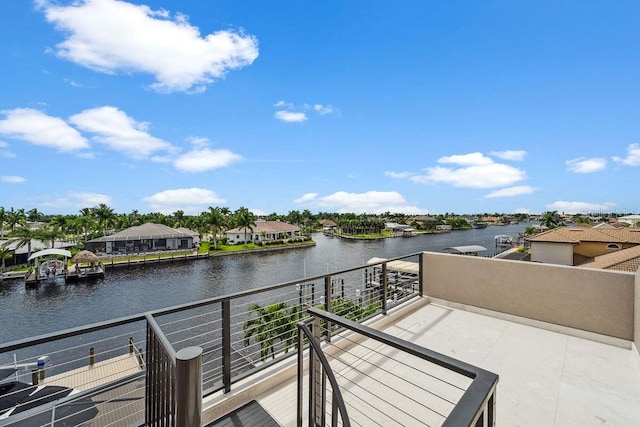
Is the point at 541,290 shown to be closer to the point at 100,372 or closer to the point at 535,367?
the point at 535,367

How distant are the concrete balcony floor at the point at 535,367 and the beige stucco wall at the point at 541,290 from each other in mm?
156

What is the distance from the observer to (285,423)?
7.09 feet

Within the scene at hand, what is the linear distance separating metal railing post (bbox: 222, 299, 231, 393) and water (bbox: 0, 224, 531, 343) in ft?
56.2

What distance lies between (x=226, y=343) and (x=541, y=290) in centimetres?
397

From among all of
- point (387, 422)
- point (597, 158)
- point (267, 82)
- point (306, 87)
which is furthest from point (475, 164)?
point (387, 422)

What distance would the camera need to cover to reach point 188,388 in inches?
42.4

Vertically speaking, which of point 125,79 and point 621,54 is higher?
point 125,79

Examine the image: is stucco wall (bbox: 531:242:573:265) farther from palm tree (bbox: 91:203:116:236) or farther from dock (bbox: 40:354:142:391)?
palm tree (bbox: 91:203:116:236)

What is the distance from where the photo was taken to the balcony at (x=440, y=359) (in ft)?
4.58

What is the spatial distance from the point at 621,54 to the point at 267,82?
9.95 metres

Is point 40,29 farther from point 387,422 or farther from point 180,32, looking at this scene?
point 387,422

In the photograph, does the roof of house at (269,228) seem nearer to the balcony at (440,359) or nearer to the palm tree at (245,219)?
the palm tree at (245,219)

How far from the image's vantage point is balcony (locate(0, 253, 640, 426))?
1396 mm

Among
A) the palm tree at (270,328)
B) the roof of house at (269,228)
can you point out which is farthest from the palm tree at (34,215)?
the palm tree at (270,328)
